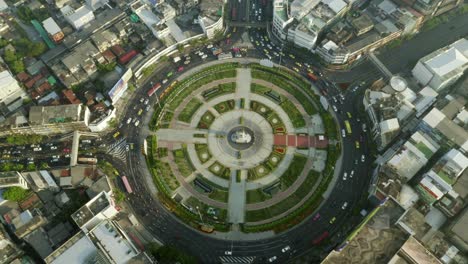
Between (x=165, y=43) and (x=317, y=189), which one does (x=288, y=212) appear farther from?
(x=165, y=43)

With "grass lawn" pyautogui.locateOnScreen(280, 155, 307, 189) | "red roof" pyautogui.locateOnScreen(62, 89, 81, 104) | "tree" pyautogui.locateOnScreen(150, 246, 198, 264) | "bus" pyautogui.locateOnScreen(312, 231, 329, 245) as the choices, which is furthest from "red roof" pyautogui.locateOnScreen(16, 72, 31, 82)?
"bus" pyautogui.locateOnScreen(312, 231, 329, 245)

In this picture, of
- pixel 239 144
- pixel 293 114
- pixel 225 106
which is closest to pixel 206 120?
pixel 225 106

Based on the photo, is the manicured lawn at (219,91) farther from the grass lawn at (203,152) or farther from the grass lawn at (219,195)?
the grass lawn at (219,195)

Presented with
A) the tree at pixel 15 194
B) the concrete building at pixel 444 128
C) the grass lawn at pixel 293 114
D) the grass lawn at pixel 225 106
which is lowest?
the concrete building at pixel 444 128

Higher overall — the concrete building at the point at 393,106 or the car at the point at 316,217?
the concrete building at the point at 393,106

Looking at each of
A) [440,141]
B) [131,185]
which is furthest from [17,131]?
[440,141]

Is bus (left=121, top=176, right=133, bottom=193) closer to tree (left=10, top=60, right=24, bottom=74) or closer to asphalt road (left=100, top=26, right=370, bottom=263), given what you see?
asphalt road (left=100, top=26, right=370, bottom=263)

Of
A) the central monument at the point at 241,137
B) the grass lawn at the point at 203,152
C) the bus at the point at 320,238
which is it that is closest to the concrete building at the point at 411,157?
Answer: the bus at the point at 320,238

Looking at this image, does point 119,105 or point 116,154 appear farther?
point 119,105
